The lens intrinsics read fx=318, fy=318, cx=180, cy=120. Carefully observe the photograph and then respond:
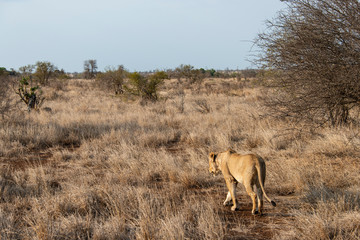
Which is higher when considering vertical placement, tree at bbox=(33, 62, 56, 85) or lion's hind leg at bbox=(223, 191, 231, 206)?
tree at bbox=(33, 62, 56, 85)

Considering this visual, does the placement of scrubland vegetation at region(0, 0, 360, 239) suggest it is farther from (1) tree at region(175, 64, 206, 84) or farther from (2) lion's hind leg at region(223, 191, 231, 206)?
(1) tree at region(175, 64, 206, 84)

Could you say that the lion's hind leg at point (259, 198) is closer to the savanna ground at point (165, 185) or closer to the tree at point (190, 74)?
the savanna ground at point (165, 185)

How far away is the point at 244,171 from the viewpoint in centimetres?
415

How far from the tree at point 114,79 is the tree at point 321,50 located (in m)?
21.0

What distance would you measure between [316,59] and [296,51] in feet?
1.16

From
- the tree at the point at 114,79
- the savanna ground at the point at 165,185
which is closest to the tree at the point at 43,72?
the tree at the point at 114,79

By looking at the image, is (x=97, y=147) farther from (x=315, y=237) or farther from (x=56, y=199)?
(x=315, y=237)

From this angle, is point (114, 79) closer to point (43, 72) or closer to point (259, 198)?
point (43, 72)

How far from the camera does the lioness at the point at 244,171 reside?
405 centimetres

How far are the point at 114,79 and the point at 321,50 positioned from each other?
75.9 ft

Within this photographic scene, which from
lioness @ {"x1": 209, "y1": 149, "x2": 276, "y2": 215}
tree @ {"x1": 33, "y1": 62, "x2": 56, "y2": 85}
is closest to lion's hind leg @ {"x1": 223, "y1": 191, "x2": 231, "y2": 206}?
lioness @ {"x1": 209, "y1": 149, "x2": 276, "y2": 215}

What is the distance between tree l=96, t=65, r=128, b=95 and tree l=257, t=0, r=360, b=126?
827 inches

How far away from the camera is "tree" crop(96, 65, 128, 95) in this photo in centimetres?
2686

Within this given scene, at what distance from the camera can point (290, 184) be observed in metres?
5.34
